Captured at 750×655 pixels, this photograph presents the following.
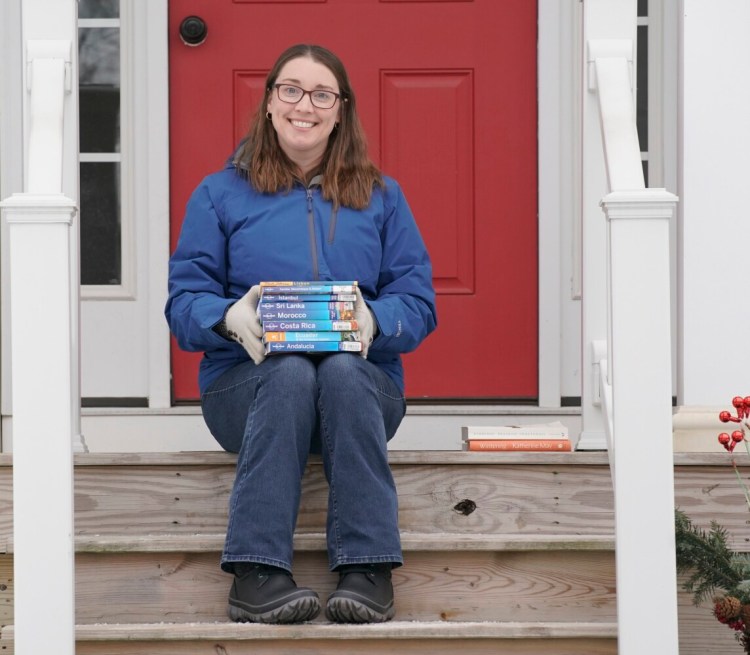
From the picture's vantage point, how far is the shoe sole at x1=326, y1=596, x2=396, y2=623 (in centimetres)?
235

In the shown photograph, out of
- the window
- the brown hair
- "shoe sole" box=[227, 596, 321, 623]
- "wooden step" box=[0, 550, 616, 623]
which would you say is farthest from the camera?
the window

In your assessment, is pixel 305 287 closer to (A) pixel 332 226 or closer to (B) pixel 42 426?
(A) pixel 332 226

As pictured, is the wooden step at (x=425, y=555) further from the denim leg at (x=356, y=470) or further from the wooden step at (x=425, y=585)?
the denim leg at (x=356, y=470)

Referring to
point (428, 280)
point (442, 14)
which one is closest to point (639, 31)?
point (442, 14)

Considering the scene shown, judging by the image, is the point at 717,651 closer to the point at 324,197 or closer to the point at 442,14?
the point at 324,197

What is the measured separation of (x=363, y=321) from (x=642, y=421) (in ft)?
1.87

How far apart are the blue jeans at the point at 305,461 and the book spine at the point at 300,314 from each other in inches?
3.3

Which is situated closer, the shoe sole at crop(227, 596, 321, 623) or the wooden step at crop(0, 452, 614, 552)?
the shoe sole at crop(227, 596, 321, 623)

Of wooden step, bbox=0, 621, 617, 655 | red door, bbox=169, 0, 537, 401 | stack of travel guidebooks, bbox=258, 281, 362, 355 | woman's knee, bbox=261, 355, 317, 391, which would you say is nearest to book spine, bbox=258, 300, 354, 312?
stack of travel guidebooks, bbox=258, 281, 362, 355

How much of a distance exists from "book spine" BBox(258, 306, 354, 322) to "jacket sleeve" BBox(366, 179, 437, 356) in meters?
0.13

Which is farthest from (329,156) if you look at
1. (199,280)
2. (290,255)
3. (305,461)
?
(305,461)

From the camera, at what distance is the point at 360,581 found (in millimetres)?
2391

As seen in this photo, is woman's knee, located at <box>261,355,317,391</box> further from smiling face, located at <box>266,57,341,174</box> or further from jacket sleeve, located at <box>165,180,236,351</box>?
smiling face, located at <box>266,57,341,174</box>

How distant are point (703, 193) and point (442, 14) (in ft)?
3.32
